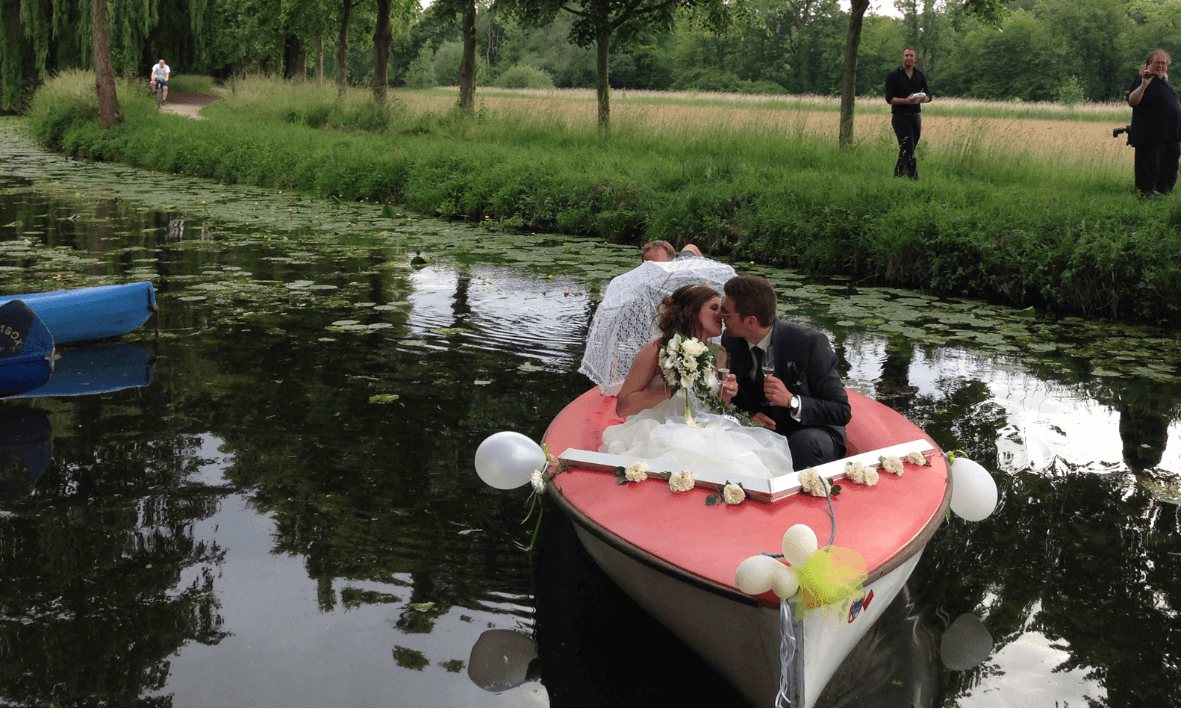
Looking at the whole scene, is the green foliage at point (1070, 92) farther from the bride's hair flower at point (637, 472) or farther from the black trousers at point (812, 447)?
the bride's hair flower at point (637, 472)

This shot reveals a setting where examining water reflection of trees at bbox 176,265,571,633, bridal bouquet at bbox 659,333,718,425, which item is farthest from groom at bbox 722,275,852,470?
water reflection of trees at bbox 176,265,571,633

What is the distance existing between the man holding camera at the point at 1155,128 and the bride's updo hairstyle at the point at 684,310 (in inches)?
322

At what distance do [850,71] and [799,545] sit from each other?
11300 mm

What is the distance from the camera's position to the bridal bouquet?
3.62 metres

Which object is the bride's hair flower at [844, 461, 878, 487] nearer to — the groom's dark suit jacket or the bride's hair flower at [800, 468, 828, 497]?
the bride's hair flower at [800, 468, 828, 497]

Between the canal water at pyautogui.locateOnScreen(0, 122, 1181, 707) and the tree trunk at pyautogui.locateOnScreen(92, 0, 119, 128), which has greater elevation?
the tree trunk at pyautogui.locateOnScreen(92, 0, 119, 128)

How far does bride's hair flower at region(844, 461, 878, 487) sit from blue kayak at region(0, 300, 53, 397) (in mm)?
4913

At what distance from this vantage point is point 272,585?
366cm

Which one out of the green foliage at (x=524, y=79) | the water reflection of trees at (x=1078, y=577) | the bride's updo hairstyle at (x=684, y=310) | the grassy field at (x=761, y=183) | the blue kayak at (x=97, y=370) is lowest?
the water reflection of trees at (x=1078, y=577)

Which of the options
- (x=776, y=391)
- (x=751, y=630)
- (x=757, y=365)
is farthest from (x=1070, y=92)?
(x=751, y=630)

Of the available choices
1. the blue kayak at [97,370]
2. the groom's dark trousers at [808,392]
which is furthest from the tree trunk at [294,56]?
the groom's dark trousers at [808,392]

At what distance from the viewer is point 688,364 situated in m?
3.63

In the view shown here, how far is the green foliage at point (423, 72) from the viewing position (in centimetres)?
6519

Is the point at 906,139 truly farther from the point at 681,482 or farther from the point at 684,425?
the point at 681,482
